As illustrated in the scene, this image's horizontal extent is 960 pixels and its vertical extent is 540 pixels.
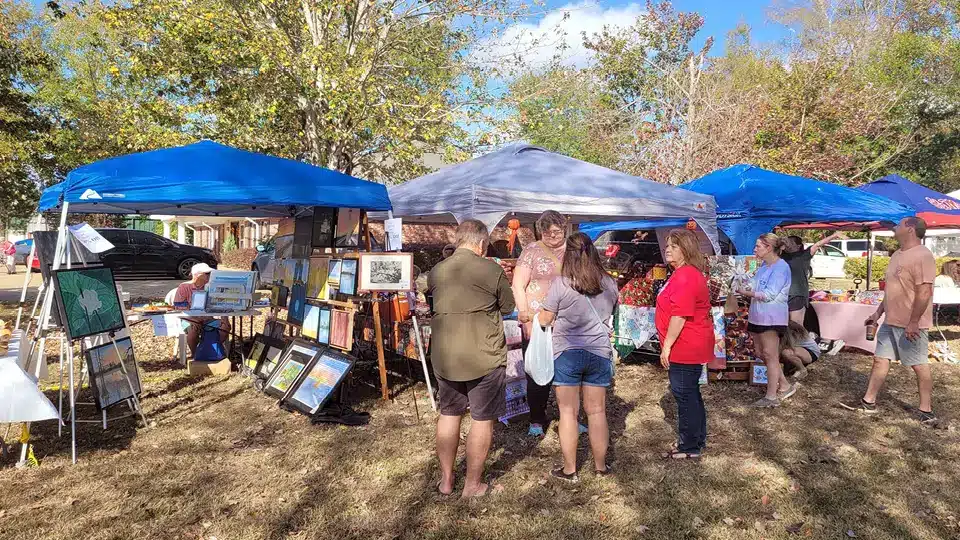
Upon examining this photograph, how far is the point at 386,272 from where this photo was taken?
206 inches

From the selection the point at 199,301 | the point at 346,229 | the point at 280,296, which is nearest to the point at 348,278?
the point at 346,229

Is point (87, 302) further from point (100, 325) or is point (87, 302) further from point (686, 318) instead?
point (686, 318)

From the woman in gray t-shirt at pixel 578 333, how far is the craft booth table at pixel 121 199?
7.95 feet

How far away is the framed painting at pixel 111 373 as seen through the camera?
458 centimetres

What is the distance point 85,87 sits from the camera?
21500mm

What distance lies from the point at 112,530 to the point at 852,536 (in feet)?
12.8

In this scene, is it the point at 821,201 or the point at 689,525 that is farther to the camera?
the point at 821,201

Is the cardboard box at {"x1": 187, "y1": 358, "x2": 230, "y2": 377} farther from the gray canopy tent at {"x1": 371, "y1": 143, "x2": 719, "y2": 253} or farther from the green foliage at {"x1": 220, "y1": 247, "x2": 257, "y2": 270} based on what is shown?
the green foliage at {"x1": 220, "y1": 247, "x2": 257, "y2": 270}

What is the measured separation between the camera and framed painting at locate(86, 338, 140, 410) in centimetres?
458

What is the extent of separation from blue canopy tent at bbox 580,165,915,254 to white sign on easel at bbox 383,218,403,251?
4206 mm

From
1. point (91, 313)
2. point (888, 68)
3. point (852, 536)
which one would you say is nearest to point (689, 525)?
point (852, 536)

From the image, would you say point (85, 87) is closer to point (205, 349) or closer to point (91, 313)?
point (205, 349)

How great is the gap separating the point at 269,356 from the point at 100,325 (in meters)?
1.68

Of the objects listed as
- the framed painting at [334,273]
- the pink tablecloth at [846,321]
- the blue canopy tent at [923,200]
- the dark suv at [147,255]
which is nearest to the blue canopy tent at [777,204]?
the pink tablecloth at [846,321]
